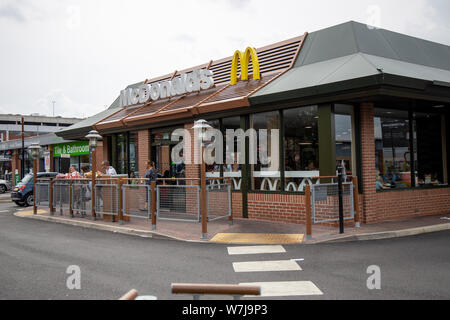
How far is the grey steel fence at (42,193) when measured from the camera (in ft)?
48.2

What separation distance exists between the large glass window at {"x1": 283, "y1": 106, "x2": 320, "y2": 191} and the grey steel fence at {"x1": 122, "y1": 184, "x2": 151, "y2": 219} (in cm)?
393

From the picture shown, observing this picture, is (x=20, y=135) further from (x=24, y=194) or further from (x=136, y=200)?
(x=136, y=200)

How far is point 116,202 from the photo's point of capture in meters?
11.6

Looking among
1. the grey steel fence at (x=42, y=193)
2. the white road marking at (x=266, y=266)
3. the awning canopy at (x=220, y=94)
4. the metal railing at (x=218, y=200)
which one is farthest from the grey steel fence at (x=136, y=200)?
the grey steel fence at (x=42, y=193)

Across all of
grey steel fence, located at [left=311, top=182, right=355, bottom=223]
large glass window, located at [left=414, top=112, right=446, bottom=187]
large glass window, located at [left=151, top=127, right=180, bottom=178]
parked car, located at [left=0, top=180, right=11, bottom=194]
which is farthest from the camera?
parked car, located at [left=0, top=180, right=11, bottom=194]

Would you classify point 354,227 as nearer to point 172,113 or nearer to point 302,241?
point 302,241

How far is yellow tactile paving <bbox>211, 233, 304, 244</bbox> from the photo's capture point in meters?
8.62

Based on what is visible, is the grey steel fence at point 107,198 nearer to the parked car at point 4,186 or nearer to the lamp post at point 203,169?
the lamp post at point 203,169

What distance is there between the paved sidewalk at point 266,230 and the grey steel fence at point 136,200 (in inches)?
13.7

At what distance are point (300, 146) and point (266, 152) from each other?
124cm

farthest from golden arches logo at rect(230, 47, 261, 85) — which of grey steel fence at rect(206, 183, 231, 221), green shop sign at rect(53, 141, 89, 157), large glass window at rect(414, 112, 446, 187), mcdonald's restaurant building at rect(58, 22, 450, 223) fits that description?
green shop sign at rect(53, 141, 89, 157)

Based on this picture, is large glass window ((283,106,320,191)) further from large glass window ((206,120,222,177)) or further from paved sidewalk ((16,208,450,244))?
large glass window ((206,120,222,177))

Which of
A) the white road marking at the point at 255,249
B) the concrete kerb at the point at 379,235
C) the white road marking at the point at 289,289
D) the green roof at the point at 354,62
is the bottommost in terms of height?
the white road marking at the point at 255,249
